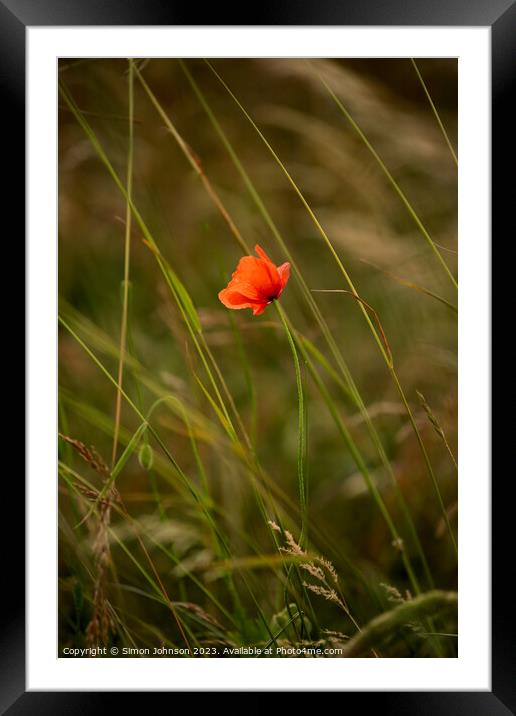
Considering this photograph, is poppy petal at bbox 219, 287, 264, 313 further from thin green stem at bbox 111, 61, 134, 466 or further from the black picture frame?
the black picture frame

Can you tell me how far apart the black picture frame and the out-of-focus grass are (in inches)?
2.4

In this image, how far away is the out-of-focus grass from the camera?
2.65 ft

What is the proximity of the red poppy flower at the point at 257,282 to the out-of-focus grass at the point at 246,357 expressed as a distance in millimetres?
38

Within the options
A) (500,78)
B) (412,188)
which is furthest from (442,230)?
(500,78)

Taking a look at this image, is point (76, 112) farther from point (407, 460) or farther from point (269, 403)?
point (407, 460)

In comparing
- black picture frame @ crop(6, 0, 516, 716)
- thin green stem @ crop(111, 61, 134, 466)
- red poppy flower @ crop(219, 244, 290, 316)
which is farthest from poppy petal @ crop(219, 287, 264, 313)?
black picture frame @ crop(6, 0, 516, 716)

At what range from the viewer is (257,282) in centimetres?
75

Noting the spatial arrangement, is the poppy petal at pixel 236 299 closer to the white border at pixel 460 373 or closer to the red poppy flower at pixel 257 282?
the red poppy flower at pixel 257 282

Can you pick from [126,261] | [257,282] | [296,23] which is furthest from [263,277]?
[296,23]

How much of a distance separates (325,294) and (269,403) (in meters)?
0.23

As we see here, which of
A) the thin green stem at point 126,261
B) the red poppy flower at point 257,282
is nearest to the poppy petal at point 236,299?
the red poppy flower at point 257,282

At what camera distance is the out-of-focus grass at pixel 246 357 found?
808 millimetres

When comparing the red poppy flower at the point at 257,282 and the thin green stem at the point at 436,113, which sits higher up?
the thin green stem at the point at 436,113

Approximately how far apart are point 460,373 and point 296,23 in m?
0.50
